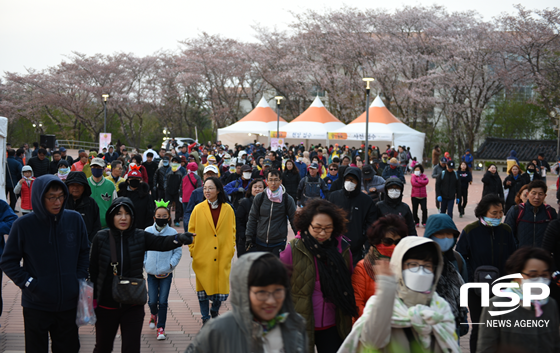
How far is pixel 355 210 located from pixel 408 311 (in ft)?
12.9

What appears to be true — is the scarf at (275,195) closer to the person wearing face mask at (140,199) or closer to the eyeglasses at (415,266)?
the person wearing face mask at (140,199)

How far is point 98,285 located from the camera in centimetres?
441

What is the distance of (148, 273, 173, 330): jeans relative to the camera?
591 centimetres

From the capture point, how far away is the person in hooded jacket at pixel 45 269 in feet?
13.4

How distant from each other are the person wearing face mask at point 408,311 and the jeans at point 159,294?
342 cm

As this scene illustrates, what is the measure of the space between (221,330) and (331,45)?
46414 millimetres

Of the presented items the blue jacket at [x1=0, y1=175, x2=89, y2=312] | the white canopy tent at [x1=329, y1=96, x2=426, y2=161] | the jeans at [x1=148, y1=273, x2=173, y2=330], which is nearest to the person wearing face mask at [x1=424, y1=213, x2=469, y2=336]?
the blue jacket at [x1=0, y1=175, x2=89, y2=312]

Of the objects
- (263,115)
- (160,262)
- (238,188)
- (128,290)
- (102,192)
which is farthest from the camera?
(263,115)

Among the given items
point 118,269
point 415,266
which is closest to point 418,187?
point 118,269

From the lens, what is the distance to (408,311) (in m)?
2.82

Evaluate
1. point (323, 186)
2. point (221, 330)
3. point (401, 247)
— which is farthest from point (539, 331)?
point (323, 186)

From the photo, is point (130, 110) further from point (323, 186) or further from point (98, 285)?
point (98, 285)

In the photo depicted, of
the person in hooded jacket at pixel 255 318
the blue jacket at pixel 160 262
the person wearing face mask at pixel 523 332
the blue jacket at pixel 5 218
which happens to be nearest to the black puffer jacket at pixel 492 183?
the blue jacket at pixel 160 262

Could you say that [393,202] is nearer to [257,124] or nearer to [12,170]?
[12,170]
